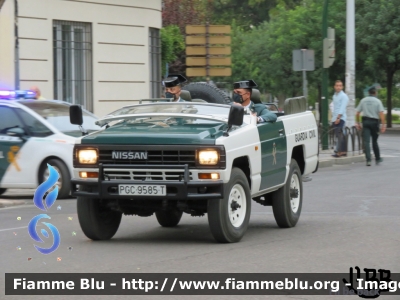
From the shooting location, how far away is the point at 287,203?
11578mm

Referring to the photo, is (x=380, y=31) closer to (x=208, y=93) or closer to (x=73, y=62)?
(x=73, y=62)

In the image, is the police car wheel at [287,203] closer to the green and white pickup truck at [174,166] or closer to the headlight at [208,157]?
the green and white pickup truck at [174,166]

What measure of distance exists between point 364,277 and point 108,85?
54.5 feet

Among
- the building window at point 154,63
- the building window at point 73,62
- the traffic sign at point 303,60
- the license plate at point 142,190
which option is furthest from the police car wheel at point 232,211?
the building window at point 154,63

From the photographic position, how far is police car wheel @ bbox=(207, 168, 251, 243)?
9.68 meters

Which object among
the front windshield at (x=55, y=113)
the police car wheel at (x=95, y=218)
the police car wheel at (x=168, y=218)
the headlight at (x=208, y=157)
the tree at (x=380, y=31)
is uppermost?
the tree at (x=380, y=31)

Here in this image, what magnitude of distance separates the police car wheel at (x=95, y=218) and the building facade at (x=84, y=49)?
10.4 metres

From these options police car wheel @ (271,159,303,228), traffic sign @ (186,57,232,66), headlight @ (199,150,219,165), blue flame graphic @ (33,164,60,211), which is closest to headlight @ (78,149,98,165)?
headlight @ (199,150,219,165)

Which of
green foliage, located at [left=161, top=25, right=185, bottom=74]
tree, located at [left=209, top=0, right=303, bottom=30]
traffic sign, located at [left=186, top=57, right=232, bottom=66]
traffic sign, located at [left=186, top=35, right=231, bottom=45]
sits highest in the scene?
tree, located at [left=209, top=0, right=303, bottom=30]

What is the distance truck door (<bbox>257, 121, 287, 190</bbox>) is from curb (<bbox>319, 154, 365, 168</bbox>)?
1167cm

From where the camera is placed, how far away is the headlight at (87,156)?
9.86 meters

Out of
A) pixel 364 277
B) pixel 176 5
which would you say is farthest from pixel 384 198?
pixel 176 5

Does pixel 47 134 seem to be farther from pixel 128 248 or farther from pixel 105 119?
pixel 128 248

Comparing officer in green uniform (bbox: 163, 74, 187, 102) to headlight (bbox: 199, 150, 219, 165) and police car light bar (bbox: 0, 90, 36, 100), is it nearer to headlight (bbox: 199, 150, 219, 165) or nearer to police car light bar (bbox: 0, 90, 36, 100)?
headlight (bbox: 199, 150, 219, 165)
